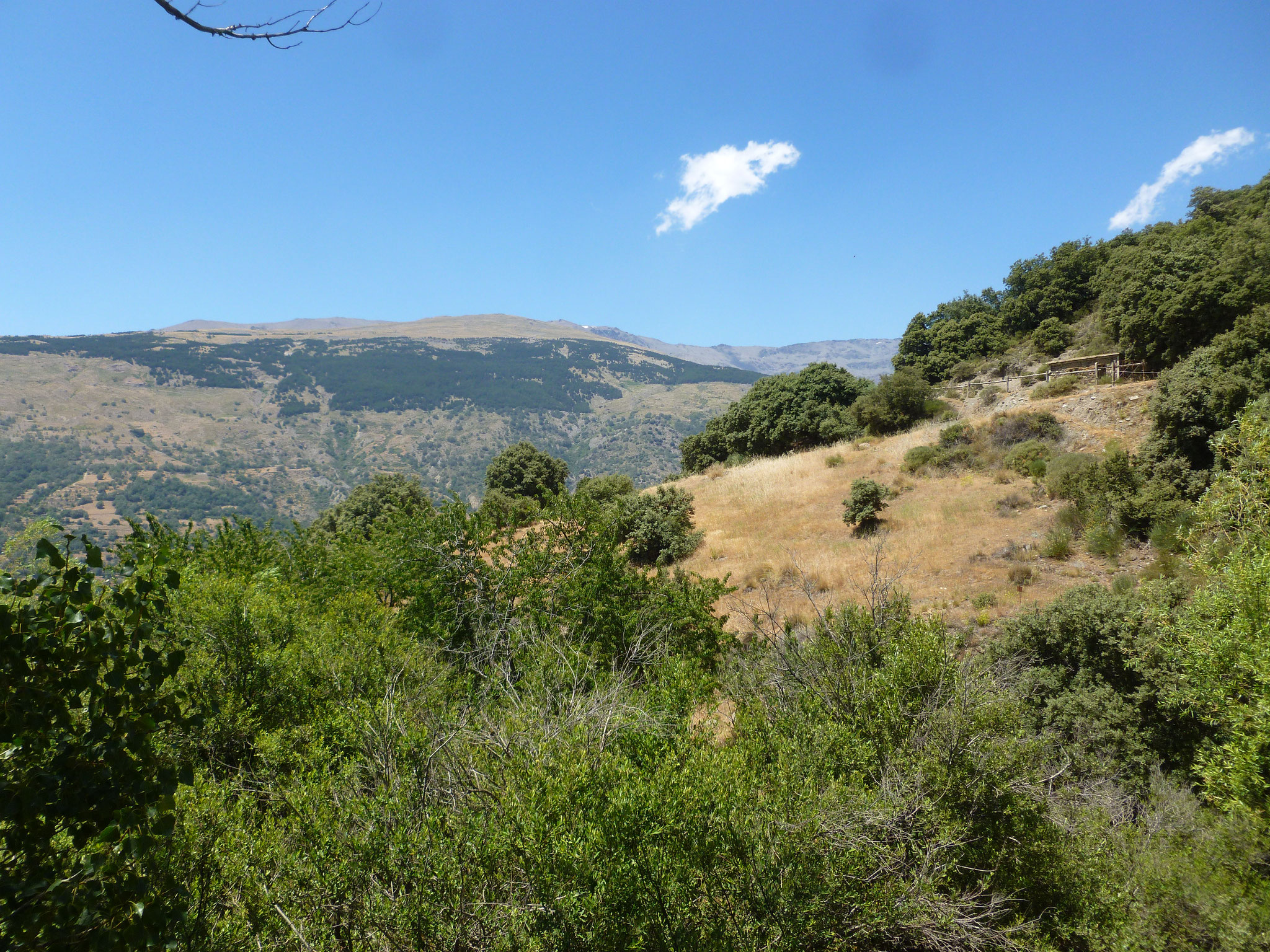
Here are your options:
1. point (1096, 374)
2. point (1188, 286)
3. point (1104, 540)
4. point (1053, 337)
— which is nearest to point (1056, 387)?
point (1096, 374)

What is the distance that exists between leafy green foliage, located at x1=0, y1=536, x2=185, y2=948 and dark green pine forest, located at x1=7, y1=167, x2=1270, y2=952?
14 mm

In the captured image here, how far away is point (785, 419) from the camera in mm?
35250

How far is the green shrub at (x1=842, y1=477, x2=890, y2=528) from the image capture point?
20.0 meters

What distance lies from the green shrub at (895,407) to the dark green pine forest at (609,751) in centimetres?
1596

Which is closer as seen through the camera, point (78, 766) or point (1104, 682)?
point (78, 766)

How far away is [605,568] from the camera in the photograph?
1292 cm

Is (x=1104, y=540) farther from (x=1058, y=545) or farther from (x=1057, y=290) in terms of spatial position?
(x=1057, y=290)

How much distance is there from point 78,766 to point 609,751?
17.3ft

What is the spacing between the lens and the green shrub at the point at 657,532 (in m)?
21.9

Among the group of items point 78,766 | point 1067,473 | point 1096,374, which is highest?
point 1096,374

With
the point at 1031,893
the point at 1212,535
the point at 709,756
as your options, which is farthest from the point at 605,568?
the point at 1212,535

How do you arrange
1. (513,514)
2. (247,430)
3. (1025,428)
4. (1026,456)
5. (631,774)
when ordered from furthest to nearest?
(247,430), (1025,428), (1026,456), (513,514), (631,774)

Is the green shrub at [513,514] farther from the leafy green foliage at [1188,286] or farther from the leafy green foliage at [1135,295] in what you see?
the leafy green foliage at [1188,286]

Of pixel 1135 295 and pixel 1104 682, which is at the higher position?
pixel 1135 295
